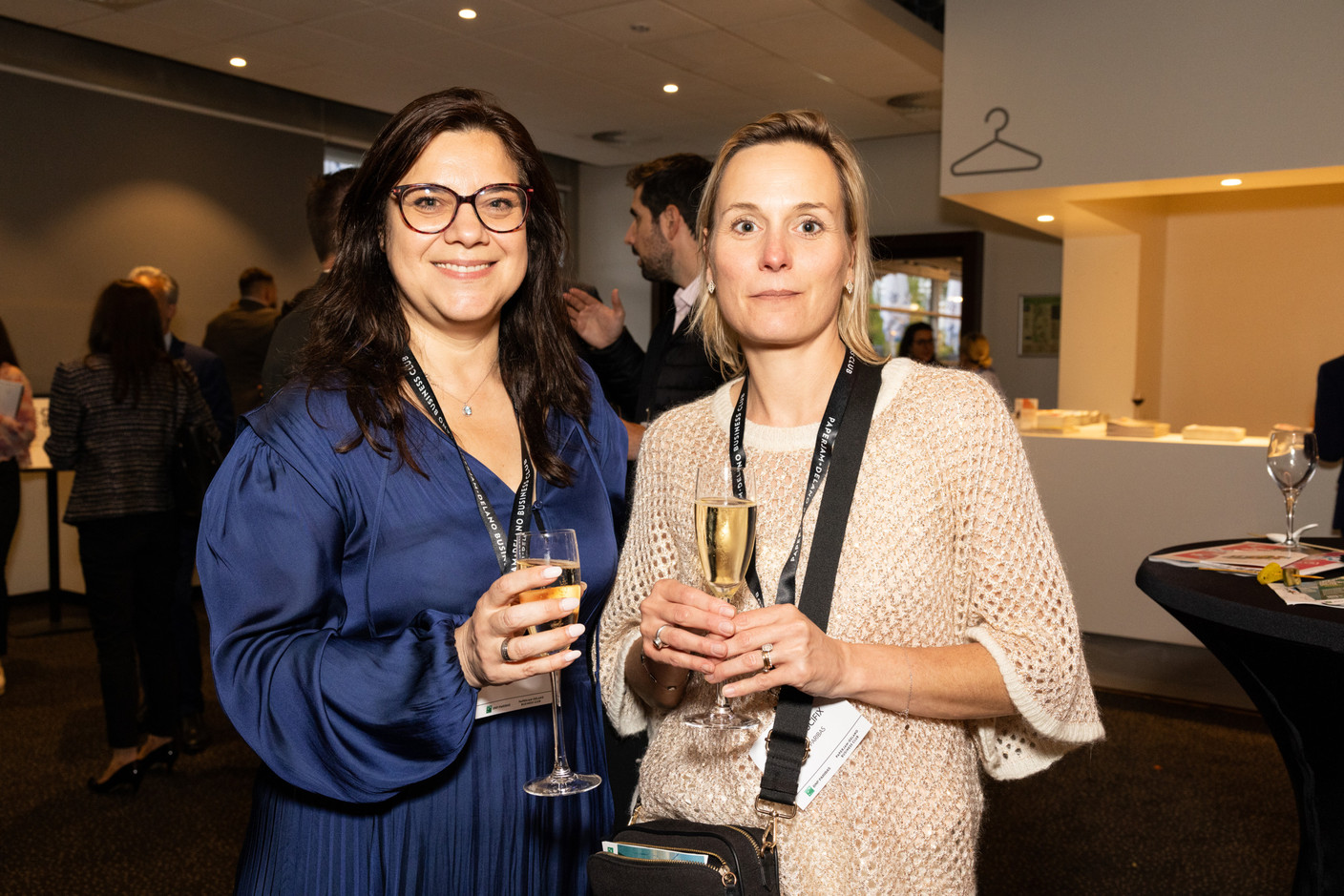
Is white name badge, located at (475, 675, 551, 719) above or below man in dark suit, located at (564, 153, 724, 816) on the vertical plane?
below

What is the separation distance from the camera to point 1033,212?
5.67 meters

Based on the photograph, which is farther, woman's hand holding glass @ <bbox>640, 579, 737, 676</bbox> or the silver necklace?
the silver necklace

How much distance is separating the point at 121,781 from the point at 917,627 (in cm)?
340

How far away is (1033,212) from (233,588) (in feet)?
17.7

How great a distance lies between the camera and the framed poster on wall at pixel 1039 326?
8.34 metres

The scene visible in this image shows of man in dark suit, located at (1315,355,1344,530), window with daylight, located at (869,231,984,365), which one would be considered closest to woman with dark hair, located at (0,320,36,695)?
man in dark suit, located at (1315,355,1344,530)

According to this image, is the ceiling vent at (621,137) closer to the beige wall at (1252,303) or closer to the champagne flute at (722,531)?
the beige wall at (1252,303)

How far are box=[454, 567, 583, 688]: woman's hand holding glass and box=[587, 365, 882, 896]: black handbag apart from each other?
0.26 metres

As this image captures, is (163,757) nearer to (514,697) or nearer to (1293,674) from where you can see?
(514,697)

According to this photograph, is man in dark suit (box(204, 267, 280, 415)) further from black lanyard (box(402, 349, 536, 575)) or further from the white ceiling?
black lanyard (box(402, 349, 536, 575))

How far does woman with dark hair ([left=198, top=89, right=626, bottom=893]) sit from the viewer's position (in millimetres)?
1188

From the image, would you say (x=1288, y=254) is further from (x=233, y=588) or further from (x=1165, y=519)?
(x=233, y=588)

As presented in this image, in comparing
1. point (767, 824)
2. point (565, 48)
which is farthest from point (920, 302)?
point (767, 824)

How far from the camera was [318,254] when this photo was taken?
3.04 metres
